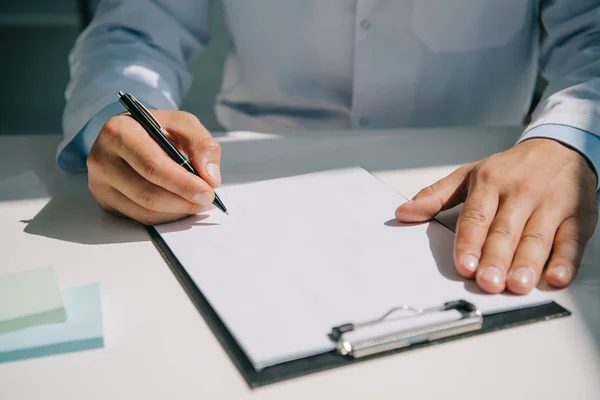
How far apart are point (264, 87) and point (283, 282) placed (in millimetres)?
728

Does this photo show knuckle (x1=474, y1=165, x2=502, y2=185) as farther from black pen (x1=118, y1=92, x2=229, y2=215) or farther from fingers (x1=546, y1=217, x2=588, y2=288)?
black pen (x1=118, y1=92, x2=229, y2=215)

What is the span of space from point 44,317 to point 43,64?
3169mm

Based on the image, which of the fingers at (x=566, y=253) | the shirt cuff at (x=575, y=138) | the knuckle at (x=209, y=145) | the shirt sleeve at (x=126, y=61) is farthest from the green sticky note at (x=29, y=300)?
the shirt cuff at (x=575, y=138)

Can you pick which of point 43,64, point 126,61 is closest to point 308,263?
point 126,61

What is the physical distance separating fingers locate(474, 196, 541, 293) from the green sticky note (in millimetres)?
348

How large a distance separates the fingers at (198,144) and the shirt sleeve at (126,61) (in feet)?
0.42

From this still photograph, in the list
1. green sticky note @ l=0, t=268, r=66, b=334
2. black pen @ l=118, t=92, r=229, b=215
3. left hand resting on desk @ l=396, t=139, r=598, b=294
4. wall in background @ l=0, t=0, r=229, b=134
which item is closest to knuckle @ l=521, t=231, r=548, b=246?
left hand resting on desk @ l=396, t=139, r=598, b=294

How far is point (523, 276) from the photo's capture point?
1.81 ft

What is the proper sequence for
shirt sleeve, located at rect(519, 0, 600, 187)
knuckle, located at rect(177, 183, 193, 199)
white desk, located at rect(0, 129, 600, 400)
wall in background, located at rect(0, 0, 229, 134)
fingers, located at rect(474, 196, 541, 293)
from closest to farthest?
white desk, located at rect(0, 129, 600, 400) < fingers, located at rect(474, 196, 541, 293) < knuckle, located at rect(177, 183, 193, 199) < shirt sleeve, located at rect(519, 0, 600, 187) < wall in background, located at rect(0, 0, 229, 134)

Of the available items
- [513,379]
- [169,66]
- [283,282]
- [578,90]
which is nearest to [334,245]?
[283,282]

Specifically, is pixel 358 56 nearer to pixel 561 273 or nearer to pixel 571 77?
pixel 571 77

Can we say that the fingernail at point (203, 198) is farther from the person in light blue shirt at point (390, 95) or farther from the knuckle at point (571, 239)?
the knuckle at point (571, 239)

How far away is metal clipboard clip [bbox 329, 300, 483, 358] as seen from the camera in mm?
Answer: 471

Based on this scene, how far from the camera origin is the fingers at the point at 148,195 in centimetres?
66
